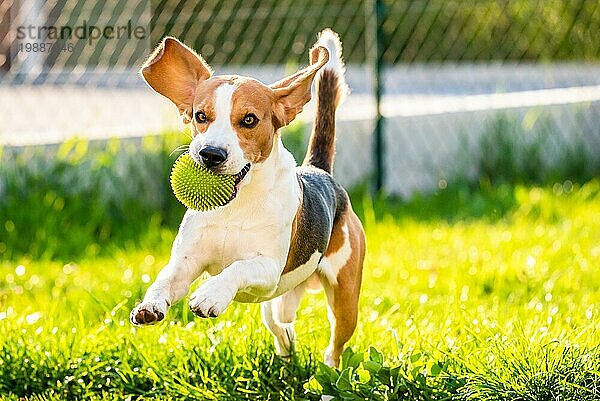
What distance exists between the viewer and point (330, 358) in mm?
3988

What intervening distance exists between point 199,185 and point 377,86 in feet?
16.5

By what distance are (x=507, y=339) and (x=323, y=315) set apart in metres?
1.00

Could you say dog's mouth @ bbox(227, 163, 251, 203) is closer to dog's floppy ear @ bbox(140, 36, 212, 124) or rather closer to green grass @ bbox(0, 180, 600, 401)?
dog's floppy ear @ bbox(140, 36, 212, 124)

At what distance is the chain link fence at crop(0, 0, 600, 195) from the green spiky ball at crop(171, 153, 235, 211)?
408 cm

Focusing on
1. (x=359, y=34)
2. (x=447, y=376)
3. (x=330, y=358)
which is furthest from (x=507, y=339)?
(x=359, y=34)

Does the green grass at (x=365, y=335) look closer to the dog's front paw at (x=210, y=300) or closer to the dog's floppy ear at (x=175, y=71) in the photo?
the dog's front paw at (x=210, y=300)

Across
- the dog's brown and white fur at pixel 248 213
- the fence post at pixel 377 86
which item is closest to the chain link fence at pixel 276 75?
the fence post at pixel 377 86

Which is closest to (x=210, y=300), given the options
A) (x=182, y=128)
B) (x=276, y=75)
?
(x=182, y=128)

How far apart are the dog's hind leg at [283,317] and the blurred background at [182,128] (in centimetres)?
278

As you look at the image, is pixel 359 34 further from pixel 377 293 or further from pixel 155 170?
pixel 377 293

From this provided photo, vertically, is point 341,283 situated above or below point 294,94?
below

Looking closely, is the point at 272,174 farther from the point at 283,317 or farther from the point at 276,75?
the point at 276,75

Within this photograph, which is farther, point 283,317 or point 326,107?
point 326,107

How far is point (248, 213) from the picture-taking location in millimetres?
3426
